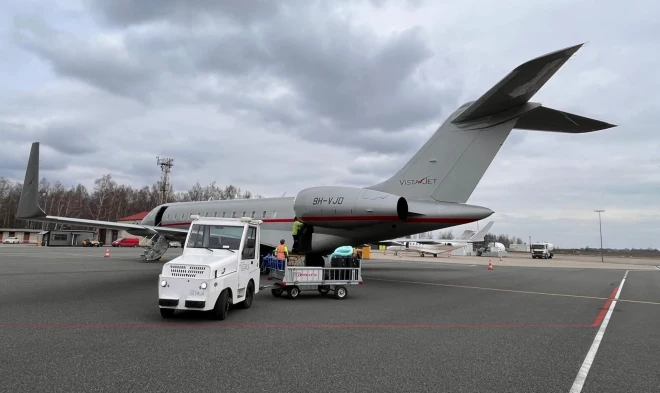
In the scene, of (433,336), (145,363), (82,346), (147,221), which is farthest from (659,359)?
(147,221)

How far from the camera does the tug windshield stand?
8711mm

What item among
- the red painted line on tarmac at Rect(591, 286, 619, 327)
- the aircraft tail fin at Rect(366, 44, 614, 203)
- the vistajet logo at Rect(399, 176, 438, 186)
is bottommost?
the red painted line on tarmac at Rect(591, 286, 619, 327)

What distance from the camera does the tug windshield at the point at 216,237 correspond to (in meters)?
8.71

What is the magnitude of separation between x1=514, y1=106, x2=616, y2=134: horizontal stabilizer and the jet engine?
177 inches

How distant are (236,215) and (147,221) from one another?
28.6ft

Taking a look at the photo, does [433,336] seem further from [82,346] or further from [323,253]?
[323,253]

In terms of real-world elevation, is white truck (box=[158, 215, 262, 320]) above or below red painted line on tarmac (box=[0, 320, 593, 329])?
above

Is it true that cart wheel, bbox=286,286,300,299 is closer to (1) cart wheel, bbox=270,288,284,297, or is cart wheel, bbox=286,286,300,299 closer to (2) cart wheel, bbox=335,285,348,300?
(1) cart wheel, bbox=270,288,284,297

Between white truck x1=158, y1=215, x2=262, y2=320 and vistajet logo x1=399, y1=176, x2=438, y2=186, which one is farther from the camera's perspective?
vistajet logo x1=399, y1=176, x2=438, y2=186

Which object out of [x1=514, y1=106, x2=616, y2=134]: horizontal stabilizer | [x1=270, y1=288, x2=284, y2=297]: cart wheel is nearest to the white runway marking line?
[x1=514, y1=106, x2=616, y2=134]: horizontal stabilizer

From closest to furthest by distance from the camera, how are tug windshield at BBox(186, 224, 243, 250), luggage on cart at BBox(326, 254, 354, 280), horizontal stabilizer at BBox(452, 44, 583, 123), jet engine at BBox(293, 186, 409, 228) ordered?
1. tug windshield at BBox(186, 224, 243, 250)
2. horizontal stabilizer at BBox(452, 44, 583, 123)
3. luggage on cart at BBox(326, 254, 354, 280)
4. jet engine at BBox(293, 186, 409, 228)

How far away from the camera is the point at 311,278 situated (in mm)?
11070

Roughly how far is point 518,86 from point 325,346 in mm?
8455

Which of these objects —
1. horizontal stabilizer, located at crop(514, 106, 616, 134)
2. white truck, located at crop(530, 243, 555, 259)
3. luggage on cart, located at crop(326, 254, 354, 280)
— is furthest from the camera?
white truck, located at crop(530, 243, 555, 259)
